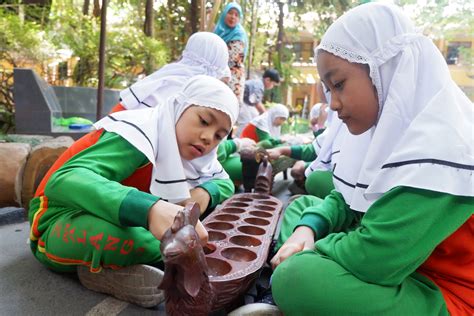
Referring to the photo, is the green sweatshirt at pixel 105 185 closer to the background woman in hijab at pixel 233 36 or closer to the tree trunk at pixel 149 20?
the background woman in hijab at pixel 233 36

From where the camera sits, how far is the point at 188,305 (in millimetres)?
892

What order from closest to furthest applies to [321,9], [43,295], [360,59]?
[360,59] → [43,295] → [321,9]

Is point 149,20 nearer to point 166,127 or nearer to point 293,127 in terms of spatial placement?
point 293,127

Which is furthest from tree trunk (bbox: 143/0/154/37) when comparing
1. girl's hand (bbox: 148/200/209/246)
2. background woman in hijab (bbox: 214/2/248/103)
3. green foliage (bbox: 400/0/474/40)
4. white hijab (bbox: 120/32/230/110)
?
girl's hand (bbox: 148/200/209/246)

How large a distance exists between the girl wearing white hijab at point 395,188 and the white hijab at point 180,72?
1.51m

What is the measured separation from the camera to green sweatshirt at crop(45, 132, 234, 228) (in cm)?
104

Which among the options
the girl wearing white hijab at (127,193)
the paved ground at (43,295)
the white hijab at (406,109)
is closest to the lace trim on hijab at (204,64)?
the girl wearing white hijab at (127,193)

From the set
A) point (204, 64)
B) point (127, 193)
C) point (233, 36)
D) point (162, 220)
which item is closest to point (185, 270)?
point (162, 220)

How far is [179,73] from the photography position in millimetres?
2521

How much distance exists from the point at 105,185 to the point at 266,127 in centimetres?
293

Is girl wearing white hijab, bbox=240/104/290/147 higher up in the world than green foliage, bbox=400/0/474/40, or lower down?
lower down

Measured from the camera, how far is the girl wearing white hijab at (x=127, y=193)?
1.08 m

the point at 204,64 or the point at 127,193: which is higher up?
the point at 204,64

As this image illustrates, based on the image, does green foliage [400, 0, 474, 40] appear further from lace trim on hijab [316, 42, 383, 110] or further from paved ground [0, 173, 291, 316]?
paved ground [0, 173, 291, 316]
